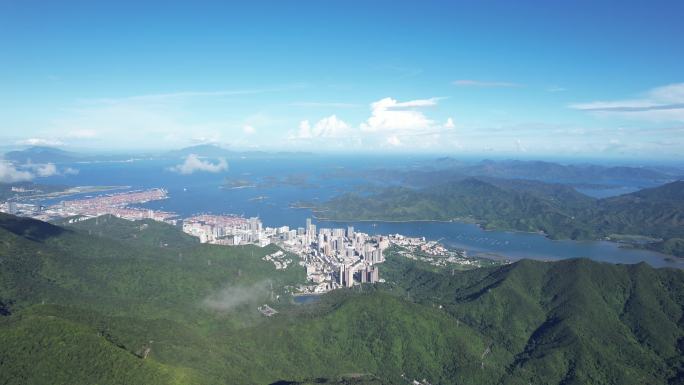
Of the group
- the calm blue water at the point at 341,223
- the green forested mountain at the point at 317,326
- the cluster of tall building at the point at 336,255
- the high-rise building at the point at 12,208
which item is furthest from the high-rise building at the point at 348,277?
the high-rise building at the point at 12,208

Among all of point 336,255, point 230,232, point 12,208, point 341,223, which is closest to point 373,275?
point 336,255

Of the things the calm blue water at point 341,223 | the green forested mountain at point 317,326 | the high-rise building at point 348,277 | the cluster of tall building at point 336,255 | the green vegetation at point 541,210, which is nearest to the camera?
the green forested mountain at point 317,326

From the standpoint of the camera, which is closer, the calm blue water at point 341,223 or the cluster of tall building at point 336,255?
the cluster of tall building at point 336,255

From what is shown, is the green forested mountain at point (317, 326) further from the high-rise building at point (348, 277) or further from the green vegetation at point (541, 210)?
the green vegetation at point (541, 210)

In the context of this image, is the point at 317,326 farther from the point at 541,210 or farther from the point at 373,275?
the point at 541,210

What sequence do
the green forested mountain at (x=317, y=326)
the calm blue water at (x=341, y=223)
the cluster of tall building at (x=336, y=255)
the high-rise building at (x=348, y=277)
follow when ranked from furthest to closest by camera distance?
the calm blue water at (x=341, y=223), the cluster of tall building at (x=336, y=255), the high-rise building at (x=348, y=277), the green forested mountain at (x=317, y=326)

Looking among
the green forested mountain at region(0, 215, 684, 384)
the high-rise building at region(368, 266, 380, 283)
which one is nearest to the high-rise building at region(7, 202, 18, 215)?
the green forested mountain at region(0, 215, 684, 384)
